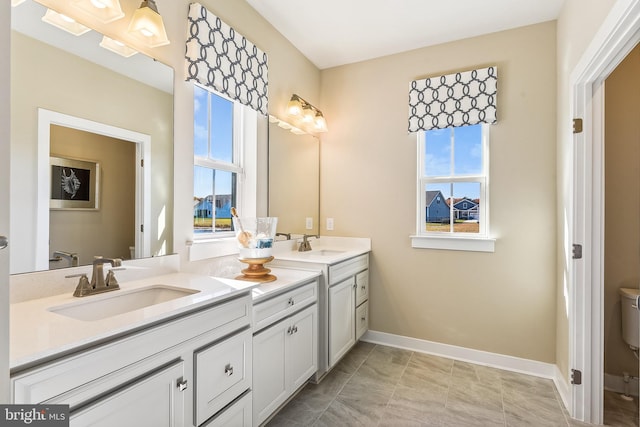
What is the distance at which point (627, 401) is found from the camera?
2143mm

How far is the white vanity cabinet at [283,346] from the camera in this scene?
1668mm

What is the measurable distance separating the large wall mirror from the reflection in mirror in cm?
101

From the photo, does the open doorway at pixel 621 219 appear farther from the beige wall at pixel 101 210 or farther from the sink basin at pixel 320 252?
the beige wall at pixel 101 210

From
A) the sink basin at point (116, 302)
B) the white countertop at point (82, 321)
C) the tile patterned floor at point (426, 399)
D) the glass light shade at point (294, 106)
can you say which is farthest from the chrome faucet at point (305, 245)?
the sink basin at point (116, 302)

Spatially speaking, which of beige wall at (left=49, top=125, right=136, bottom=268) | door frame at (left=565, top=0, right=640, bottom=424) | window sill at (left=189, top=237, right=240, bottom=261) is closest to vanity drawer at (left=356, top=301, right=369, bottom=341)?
window sill at (left=189, top=237, right=240, bottom=261)

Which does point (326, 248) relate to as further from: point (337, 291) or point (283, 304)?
point (283, 304)

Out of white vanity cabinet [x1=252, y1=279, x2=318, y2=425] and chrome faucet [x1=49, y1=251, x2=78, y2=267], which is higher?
chrome faucet [x1=49, y1=251, x2=78, y2=267]

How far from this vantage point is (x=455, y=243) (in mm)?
2764

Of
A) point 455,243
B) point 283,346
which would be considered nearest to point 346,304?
point 283,346

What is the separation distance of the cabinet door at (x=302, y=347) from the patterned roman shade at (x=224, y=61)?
1526mm

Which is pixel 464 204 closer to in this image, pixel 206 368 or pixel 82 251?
pixel 206 368

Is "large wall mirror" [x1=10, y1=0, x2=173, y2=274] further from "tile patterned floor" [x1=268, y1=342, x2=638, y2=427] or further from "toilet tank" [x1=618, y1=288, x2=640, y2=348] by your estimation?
"toilet tank" [x1=618, y1=288, x2=640, y2=348]

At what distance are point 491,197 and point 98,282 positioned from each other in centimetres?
273

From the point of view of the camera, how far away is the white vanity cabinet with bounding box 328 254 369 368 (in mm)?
2328
